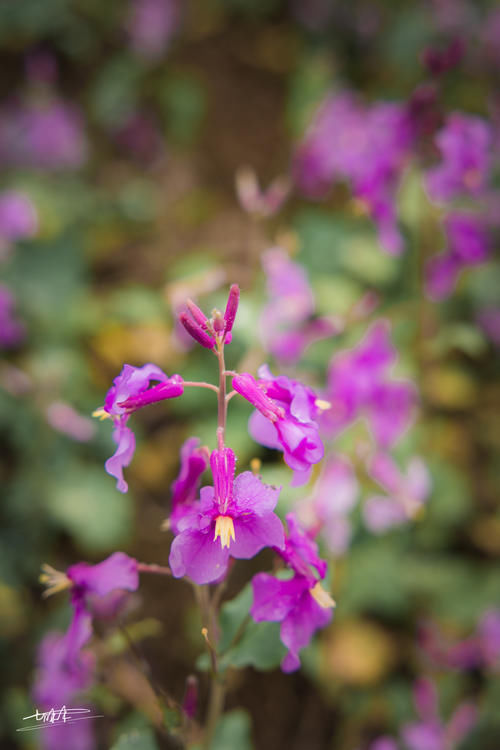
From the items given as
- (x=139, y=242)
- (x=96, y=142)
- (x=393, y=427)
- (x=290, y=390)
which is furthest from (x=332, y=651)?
(x=96, y=142)

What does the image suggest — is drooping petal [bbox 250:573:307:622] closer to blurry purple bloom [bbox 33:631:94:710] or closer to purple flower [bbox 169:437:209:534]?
purple flower [bbox 169:437:209:534]

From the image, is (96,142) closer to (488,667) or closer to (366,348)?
(366,348)

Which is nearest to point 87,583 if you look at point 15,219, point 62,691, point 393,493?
point 62,691

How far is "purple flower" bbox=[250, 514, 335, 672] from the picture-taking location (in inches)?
24.4

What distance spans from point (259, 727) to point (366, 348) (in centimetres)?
99

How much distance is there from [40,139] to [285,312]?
5.74 feet

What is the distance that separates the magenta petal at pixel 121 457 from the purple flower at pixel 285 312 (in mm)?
877

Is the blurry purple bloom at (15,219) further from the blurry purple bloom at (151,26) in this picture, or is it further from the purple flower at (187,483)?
the purple flower at (187,483)

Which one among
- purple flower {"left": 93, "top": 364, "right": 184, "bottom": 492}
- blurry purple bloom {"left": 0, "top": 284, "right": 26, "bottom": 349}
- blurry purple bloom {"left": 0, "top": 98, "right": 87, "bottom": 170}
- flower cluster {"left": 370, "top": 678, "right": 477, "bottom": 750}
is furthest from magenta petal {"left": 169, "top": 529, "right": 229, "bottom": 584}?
blurry purple bloom {"left": 0, "top": 98, "right": 87, "bottom": 170}

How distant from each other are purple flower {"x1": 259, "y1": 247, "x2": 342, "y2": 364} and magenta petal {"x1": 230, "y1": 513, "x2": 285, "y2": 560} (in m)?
0.91

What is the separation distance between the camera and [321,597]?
0.63 meters

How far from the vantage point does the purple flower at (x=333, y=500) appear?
1.29m

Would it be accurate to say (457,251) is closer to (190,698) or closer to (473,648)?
(473,648)

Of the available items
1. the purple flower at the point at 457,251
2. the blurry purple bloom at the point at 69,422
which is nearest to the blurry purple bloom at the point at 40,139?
the blurry purple bloom at the point at 69,422
